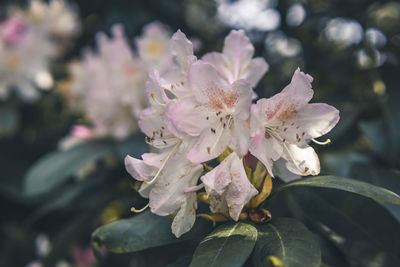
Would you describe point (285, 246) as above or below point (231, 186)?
below

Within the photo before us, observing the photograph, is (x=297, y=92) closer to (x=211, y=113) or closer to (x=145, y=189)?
(x=211, y=113)

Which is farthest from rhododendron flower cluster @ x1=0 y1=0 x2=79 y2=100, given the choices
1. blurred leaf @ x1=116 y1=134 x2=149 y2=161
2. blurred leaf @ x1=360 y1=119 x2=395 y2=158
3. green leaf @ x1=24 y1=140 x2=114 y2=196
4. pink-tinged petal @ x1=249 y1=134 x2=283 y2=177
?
pink-tinged petal @ x1=249 y1=134 x2=283 y2=177

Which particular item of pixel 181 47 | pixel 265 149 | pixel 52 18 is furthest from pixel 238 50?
pixel 52 18

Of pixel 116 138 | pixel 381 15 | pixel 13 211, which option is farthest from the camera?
pixel 13 211

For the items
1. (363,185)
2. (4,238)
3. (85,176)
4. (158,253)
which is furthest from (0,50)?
(363,185)

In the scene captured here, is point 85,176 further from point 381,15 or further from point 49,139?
point 381,15
